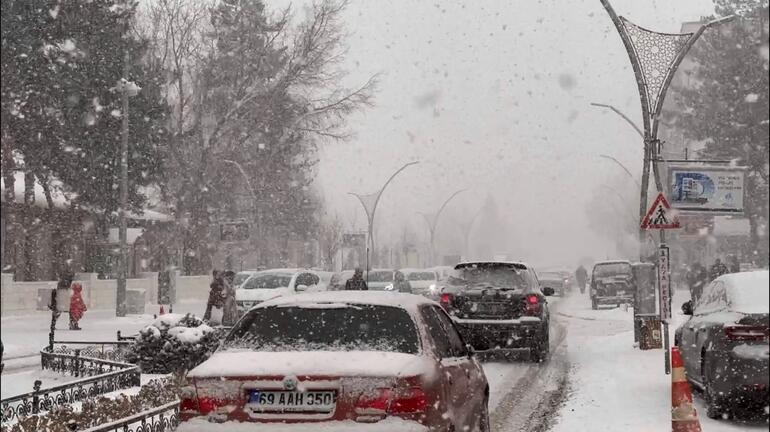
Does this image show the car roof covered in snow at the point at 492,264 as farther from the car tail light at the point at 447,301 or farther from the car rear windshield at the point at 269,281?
the car rear windshield at the point at 269,281

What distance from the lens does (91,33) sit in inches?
1415

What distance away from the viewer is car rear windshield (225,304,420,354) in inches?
234

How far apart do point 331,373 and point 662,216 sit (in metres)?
9.83

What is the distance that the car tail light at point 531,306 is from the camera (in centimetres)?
1560

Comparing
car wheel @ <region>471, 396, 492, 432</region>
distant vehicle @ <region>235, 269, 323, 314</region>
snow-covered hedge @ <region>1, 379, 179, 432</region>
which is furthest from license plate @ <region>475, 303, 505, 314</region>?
distant vehicle @ <region>235, 269, 323, 314</region>

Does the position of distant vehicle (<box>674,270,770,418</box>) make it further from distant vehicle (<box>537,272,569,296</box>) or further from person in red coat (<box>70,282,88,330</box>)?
distant vehicle (<box>537,272,569,296</box>)

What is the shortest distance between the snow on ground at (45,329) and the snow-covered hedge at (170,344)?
5.07 meters

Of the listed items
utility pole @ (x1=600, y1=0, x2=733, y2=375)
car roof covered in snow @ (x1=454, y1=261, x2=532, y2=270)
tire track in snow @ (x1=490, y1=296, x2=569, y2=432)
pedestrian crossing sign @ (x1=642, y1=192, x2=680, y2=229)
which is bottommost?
tire track in snow @ (x1=490, y1=296, x2=569, y2=432)

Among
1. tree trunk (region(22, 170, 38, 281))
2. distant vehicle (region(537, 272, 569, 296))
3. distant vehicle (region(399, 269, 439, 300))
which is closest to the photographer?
distant vehicle (region(399, 269, 439, 300))

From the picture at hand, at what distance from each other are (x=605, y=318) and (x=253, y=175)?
2230cm

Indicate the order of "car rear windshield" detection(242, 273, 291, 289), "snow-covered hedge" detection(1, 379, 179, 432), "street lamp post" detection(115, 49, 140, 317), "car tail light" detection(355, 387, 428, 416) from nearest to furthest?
"car tail light" detection(355, 387, 428, 416) < "snow-covered hedge" detection(1, 379, 179, 432) < "car rear windshield" detection(242, 273, 291, 289) < "street lamp post" detection(115, 49, 140, 317)

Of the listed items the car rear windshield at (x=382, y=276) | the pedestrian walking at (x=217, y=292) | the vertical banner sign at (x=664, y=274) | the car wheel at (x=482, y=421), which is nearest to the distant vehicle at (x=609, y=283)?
the car rear windshield at (x=382, y=276)

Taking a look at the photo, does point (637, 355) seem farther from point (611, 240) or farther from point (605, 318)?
point (611, 240)

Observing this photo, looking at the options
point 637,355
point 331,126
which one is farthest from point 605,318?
point 331,126
